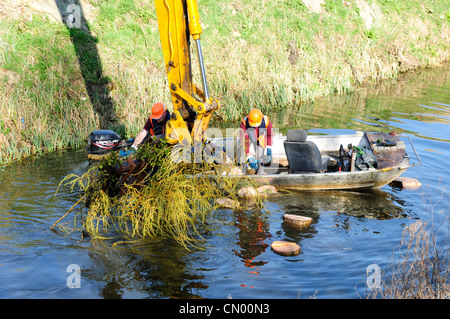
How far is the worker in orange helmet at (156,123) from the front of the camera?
10.6m

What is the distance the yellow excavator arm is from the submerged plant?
72cm

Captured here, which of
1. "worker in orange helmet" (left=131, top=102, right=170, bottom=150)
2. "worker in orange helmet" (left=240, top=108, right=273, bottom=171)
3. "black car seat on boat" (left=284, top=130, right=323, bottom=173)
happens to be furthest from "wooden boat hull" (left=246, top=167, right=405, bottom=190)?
"worker in orange helmet" (left=131, top=102, right=170, bottom=150)

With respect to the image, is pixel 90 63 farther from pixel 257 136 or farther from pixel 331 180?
pixel 331 180

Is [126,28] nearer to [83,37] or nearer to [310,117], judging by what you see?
[83,37]

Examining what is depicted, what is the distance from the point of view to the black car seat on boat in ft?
34.4

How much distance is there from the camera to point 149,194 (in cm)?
808

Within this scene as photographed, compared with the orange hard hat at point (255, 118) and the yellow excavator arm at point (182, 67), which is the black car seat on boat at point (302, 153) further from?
the yellow excavator arm at point (182, 67)

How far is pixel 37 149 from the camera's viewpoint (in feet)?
42.1

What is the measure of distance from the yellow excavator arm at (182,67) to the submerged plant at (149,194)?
2.35 ft

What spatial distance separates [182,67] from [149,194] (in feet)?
9.12
